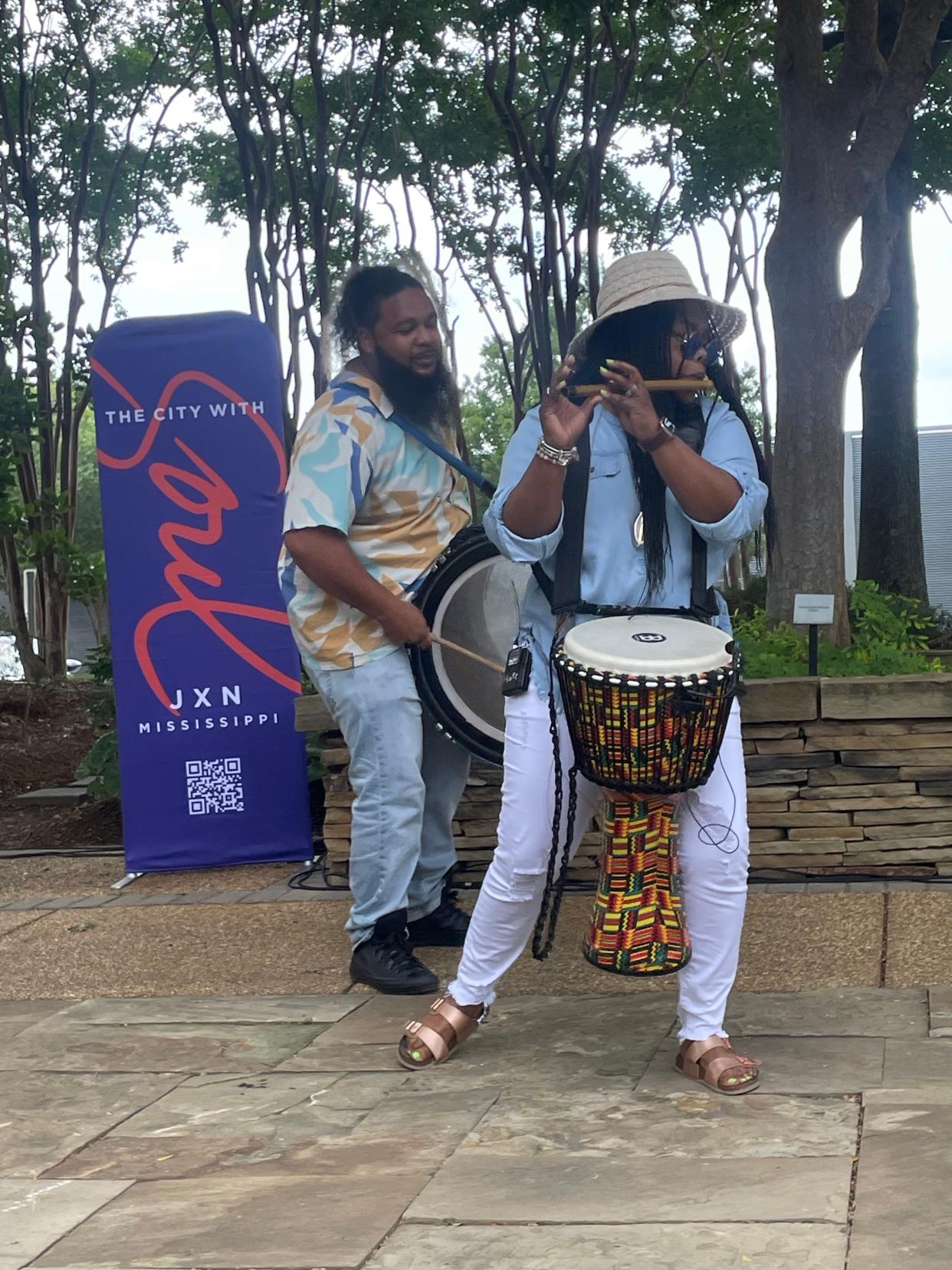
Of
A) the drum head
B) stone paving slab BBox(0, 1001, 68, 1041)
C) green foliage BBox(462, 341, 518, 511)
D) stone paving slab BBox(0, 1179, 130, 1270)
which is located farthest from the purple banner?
green foliage BBox(462, 341, 518, 511)

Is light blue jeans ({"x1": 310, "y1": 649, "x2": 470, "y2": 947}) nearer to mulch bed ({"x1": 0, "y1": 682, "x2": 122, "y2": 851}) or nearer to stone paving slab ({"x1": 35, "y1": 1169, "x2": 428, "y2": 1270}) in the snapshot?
stone paving slab ({"x1": 35, "y1": 1169, "x2": 428, "y2": 1270})

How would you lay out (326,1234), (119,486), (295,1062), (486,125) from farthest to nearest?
1. (486,125)
2. (119,486)
3. (295,1062)
4. (326,1234)

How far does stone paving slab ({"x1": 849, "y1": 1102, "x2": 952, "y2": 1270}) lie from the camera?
2.59 meters

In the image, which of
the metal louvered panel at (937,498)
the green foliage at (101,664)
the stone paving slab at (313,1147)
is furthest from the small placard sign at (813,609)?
the metal louvered panel at (937,498)

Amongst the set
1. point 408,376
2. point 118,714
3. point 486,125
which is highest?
point 486,125

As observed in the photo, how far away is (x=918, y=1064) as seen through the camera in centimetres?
361

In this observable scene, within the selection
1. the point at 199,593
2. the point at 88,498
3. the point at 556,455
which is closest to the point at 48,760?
the point at 199,593

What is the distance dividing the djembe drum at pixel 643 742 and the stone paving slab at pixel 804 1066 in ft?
1.05

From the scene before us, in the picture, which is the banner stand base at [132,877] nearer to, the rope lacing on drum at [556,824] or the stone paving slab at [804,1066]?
the rope lacing on drum at [556,824]

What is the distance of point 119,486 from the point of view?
6609mm

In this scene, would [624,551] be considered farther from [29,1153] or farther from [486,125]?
[486,125]

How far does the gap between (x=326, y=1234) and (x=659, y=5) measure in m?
9.62

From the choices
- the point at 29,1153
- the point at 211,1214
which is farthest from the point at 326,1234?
the point at 29,1153

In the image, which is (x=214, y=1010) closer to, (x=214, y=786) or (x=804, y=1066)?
(x=804, y=1066)
